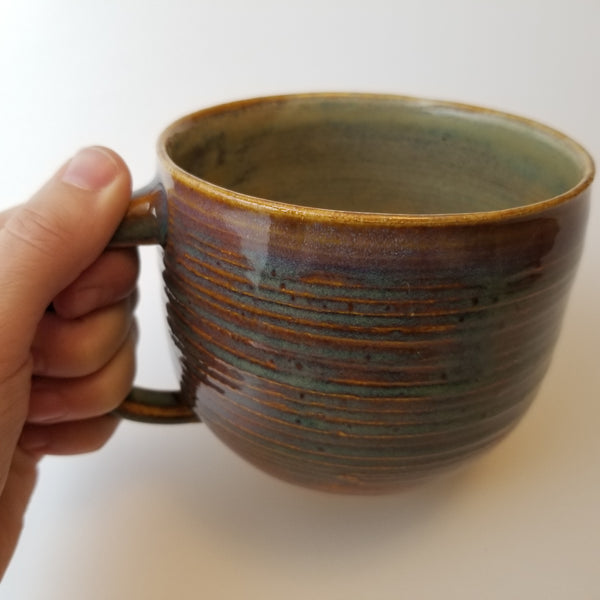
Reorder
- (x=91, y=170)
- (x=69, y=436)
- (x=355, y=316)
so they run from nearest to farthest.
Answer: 1. (x=355, y=316)
2. (x=91, y=170)
3. (x=69, y=436)

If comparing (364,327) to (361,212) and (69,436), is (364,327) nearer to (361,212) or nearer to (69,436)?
(361,212)

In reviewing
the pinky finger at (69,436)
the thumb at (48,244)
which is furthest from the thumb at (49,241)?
the pinky finger at (69,436)

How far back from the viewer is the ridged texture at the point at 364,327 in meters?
0.41

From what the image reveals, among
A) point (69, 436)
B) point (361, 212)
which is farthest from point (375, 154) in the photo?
point (69, 436)

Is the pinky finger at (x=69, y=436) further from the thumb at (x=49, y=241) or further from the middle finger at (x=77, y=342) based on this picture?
the thumb at (x=49, y=241)

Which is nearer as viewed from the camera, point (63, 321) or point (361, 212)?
point (361, 212)

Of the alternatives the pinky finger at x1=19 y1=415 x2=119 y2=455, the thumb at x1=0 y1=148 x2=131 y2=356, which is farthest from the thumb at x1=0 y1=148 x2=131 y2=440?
the pinky finger at x1=19 y1=415 x2=119 y2=455

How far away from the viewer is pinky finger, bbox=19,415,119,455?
2.24 ft

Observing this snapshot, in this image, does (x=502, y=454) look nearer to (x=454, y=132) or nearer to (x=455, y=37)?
(x=454, y=132)

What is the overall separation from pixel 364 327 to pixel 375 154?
0.36 meters

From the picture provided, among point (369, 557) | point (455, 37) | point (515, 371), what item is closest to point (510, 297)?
point (515, 371)

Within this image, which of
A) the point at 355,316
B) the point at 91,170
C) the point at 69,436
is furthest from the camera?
the point at 69,436

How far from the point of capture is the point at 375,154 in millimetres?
747

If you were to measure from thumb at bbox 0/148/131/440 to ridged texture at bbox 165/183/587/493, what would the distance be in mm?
61
